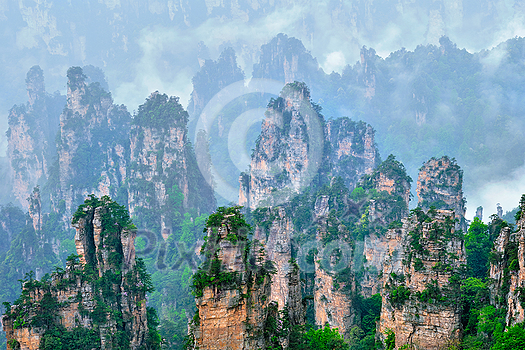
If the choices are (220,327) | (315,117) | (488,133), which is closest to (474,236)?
(220,327)

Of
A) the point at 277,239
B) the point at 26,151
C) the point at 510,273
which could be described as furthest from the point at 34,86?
the point at 510,273

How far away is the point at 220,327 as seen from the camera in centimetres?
1695

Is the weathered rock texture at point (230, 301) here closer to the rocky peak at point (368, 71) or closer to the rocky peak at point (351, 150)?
the rocky peak at point (351, 150)

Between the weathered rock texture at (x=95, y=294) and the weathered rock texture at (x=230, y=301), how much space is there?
9.10 m

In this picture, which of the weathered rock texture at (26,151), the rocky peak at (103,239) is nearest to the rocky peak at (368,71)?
the weathered rock texture at (26,151)

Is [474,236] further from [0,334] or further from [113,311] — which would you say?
[0,334]

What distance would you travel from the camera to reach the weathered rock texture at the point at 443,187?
4209 cm

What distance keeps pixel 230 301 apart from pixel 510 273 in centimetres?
1069

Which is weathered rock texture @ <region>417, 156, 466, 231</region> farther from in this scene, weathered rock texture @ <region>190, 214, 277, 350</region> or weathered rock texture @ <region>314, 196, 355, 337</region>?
weathered rock texture @ <region>190, 214, 277, 350</region>

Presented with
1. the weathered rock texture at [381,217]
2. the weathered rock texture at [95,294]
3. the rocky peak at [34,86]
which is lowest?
the weathered rock texture at [95,294]

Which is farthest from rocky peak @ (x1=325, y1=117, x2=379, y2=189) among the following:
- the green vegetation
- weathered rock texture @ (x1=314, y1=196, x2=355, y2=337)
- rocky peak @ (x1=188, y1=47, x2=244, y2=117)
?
rocky peak @ (x1=188, y1=47, x2=244, y2=117)

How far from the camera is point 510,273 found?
18500mm

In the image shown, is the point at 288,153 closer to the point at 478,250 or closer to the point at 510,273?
the point at 478,250

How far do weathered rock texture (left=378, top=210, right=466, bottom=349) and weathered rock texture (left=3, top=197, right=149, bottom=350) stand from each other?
42.9 ft
